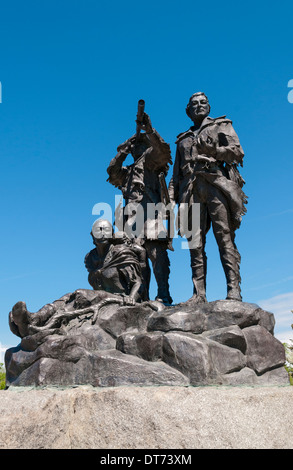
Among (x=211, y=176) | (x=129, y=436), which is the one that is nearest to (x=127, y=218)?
(x=211, y=176)

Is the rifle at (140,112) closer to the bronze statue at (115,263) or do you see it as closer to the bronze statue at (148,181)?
the bronze statue at (148,181)

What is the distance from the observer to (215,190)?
624cm

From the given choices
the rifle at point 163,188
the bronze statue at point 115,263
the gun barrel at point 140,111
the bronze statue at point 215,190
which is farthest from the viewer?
the rifle at point 163,188

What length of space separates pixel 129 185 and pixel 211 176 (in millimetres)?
1843

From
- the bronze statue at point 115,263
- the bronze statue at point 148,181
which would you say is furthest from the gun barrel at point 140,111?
the bronze statue at point 115,263

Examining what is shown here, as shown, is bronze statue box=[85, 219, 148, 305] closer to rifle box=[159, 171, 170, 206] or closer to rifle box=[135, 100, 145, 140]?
rifle box=[159, 171, 170, 206]

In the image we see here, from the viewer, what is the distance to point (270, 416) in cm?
396

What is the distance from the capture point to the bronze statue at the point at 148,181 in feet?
23.1

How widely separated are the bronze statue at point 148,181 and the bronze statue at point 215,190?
747 mm

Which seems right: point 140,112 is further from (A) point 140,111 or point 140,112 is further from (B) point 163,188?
(B) point 163,188

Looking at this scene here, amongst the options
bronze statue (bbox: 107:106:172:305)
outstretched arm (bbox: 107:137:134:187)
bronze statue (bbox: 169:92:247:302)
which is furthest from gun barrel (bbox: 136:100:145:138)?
bronze statue (bbox: 169:92:247:302)

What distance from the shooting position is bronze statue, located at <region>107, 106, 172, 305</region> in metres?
7.05

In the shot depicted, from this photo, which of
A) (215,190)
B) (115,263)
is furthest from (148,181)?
(115,263)
